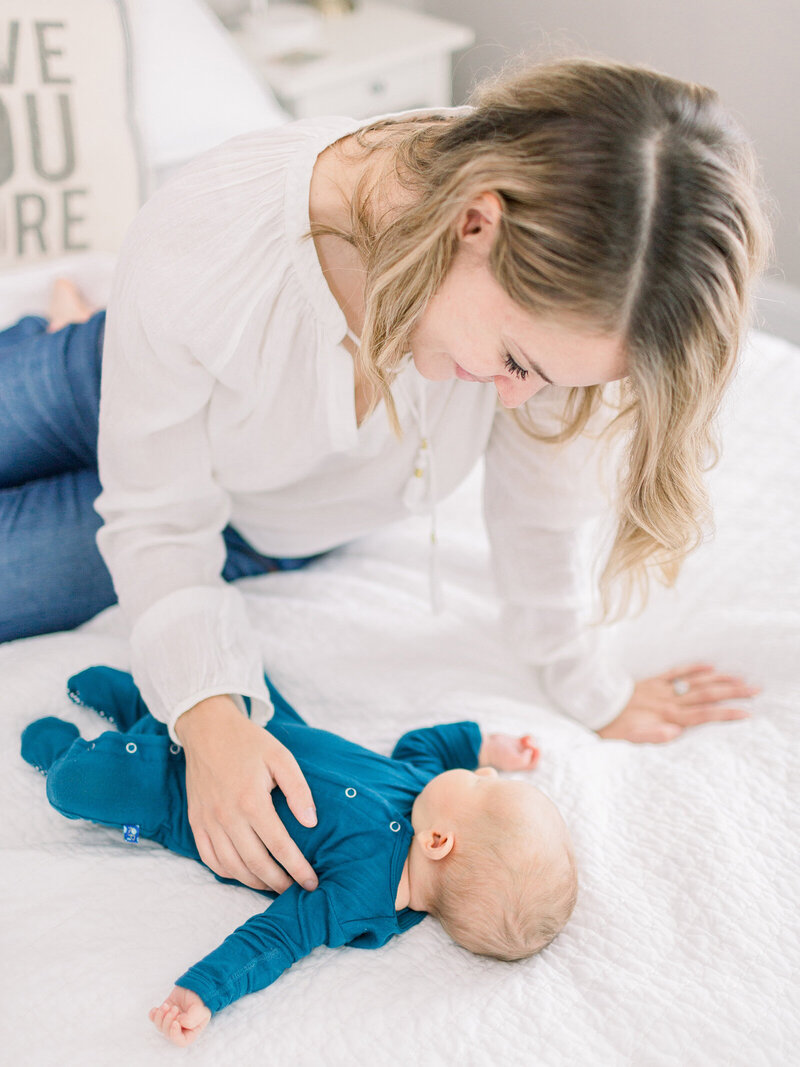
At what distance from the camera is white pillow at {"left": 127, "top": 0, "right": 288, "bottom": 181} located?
178 centimetres

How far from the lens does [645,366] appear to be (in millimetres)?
790

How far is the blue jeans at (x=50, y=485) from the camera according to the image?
1.22 meters

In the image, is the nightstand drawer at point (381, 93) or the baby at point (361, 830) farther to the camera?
the nightstand drawer at point (381, 93)

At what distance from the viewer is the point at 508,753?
1094 millimetres

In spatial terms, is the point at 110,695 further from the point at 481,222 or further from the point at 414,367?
the point at 481,222

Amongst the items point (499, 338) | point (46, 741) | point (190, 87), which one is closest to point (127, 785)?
point (46, 741)

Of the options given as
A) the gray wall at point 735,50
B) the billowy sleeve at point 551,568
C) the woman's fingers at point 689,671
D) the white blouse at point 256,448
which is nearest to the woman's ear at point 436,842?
the white blouse at point 256,448

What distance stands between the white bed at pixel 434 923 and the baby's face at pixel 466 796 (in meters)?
0.07

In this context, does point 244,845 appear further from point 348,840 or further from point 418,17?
point 418,17

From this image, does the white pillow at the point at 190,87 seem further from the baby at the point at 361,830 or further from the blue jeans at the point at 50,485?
the baby at the point at 361,830

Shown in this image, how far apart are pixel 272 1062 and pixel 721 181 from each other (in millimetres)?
820

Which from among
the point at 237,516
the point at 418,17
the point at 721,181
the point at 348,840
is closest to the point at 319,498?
the point at 237,516

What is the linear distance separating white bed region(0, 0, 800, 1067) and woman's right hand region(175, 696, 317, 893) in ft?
0.18

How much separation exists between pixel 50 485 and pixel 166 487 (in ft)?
0.88
